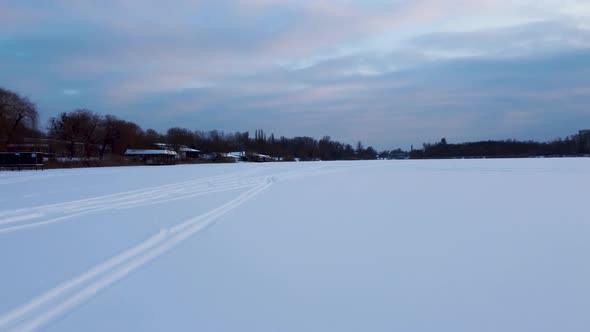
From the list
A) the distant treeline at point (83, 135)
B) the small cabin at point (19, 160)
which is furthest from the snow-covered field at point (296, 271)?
the distant treeline at point (83, 135)

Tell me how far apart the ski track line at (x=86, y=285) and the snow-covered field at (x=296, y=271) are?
0.01 meters

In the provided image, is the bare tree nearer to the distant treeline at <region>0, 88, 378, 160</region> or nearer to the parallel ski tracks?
the distant treeline at <region>0, 88, 378, 160</region>

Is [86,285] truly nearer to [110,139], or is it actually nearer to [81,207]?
[81,207]

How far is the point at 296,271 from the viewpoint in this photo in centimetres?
389

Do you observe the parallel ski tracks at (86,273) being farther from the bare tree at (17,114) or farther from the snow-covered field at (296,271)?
the bare tree at (17,114)

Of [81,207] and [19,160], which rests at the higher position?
[19,160]

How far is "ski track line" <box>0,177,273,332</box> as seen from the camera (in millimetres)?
2746

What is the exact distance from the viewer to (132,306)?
3.00 m

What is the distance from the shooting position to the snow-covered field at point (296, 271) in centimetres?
282

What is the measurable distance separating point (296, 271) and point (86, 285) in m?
1.70

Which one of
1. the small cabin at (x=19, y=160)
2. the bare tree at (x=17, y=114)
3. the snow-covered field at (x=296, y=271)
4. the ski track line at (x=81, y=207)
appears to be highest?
the bare tree at (x=17, y=114)

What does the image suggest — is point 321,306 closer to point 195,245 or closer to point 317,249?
point 317,249

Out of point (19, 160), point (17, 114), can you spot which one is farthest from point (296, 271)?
point (17, 114)

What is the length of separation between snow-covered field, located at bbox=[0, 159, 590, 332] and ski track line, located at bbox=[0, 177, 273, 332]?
14mm
